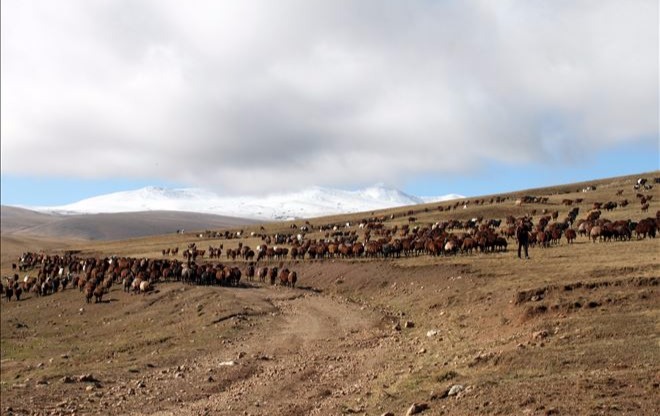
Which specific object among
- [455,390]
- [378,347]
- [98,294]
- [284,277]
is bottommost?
[378,347]

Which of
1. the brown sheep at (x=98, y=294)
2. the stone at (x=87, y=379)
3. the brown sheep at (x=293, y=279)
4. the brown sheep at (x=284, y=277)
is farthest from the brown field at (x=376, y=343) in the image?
the brown sheep at (x=284, y=277)

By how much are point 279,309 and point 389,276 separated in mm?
7251

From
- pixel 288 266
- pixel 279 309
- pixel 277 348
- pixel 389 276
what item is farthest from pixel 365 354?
pixel 288 266

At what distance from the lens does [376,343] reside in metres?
20.5

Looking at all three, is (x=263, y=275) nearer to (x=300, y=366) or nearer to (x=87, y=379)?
(x=87, y=379)

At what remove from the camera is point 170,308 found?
32.6m

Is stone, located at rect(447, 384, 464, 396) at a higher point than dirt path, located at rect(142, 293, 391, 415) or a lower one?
higher

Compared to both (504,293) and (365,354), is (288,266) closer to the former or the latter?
(504,293)

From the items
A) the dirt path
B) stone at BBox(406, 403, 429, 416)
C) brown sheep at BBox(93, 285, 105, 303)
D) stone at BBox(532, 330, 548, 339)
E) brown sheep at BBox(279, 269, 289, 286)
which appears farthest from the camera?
brown sheep at BBox(279, 269, 289, 286)

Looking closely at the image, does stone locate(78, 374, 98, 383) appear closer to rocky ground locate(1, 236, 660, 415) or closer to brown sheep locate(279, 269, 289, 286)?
rocky ground locate(1, 236, 660, 415)

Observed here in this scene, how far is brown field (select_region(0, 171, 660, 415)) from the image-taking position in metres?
12.7

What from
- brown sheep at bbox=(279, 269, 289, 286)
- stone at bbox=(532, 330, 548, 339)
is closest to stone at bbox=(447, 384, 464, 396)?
stone at bbox=(532, 330, 548, 339)

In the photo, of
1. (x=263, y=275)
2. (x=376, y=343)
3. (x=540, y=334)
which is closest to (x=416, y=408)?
(x=540, y=334)

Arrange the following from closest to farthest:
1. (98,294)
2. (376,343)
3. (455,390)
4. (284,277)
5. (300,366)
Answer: (455,390) → (300,366) → (376,343) → (98,294) → (284,277)
